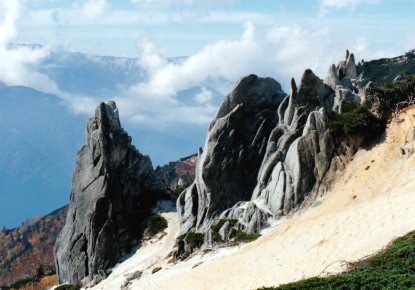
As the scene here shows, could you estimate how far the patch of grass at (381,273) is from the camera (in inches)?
899

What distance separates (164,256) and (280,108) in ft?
47.1

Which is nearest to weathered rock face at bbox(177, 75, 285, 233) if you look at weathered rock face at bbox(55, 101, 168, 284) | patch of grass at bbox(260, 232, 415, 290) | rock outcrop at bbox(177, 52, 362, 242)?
rock outcrop at bbox(177, 52, 362, 242)

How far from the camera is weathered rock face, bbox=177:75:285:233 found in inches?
1923

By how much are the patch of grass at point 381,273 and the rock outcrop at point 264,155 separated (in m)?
14.1

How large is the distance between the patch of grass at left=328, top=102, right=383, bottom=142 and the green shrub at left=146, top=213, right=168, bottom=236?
20.1 m

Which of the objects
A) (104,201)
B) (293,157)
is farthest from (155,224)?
(293,157)

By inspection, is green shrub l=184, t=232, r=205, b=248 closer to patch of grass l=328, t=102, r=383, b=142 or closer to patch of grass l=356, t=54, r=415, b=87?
patch of grass l=328, t=102, r=383, b=142

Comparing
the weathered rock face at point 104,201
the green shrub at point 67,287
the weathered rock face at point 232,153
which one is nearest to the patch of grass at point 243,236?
the weathered rock face at point 232,153

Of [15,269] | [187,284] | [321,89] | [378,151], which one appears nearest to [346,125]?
[378,151]

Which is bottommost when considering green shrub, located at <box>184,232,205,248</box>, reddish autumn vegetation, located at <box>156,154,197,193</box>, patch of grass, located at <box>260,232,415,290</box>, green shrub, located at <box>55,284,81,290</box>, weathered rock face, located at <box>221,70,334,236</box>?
patch of grass, located at <box>260,232,415,290</box>

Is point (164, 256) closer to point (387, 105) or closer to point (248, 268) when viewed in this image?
point (248, 268)

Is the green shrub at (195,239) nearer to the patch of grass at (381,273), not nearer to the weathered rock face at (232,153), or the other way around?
the weathered rock face at (232,153)

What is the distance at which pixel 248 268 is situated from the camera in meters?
35.1

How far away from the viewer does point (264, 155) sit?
48906mm
